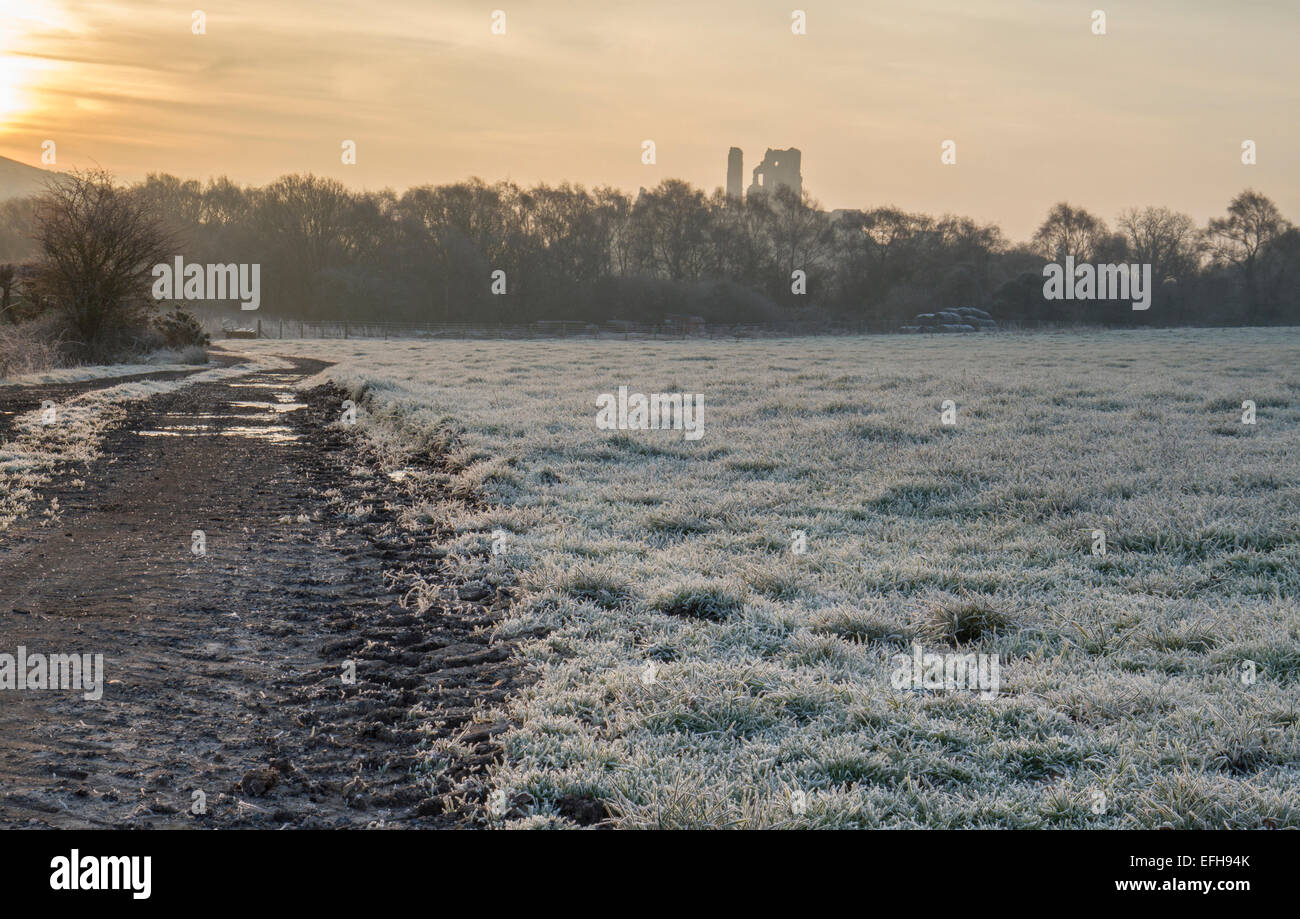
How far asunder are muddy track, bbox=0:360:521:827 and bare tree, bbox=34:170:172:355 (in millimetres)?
22753

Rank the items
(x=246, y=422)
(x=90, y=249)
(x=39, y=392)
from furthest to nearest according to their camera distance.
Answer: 1. (x=90, y=249)
2. (x=39, y=392)
3. (x=246, y=422)

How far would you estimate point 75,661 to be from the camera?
5.09 meters

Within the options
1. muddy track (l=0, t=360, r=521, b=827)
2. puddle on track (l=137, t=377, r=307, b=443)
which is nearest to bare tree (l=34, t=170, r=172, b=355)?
puddle on track (l=137, t=377, r=307, b=443)

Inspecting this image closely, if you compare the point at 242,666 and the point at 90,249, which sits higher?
the point at 90,249

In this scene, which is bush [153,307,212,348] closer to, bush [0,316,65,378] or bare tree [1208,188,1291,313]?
bush [0,316,65,378]

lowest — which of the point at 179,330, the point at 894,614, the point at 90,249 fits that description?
the point at 894,614

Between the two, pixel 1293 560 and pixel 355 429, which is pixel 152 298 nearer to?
pixel 355 429

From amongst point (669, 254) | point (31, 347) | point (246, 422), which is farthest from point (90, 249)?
point (669, 254)

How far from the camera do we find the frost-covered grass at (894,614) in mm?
3586

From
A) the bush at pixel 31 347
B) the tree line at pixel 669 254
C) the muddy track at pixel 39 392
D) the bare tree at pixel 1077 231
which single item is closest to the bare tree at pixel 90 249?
the bush at pixel 31 347

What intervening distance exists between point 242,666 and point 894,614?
160 inches

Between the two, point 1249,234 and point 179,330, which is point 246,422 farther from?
point 1249,234

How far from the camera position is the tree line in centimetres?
7925

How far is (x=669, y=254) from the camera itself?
87312 millimetres
